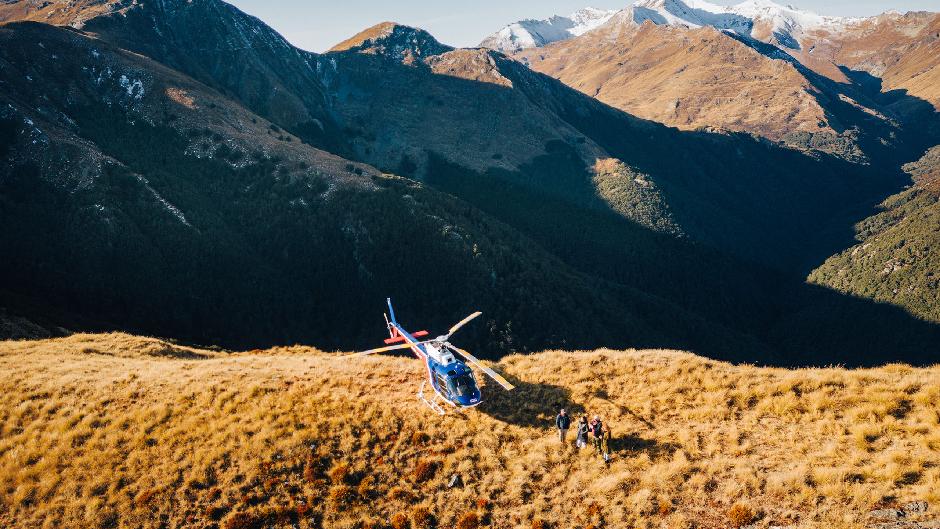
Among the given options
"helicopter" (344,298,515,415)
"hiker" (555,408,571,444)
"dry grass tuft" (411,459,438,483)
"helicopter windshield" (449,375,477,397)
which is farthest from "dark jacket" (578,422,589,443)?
"dry grass tuft" (411,459,438,483)

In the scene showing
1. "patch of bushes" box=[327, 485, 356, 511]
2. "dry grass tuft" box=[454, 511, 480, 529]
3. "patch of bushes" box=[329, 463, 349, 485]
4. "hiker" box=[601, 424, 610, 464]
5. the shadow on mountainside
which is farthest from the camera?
the shadow on mountainside

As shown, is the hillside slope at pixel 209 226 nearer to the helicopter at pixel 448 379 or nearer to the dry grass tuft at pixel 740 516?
the helicopter at pixel 448 379

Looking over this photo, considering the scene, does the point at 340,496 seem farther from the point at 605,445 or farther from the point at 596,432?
the point at 605,445

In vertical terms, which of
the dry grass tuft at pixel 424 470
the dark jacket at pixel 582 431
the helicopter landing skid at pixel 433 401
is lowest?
the dry grass tuft at pixel 424 470

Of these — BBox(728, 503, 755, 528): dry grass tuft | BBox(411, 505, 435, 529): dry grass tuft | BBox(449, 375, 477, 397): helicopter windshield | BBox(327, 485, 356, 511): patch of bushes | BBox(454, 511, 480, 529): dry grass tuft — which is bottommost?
BBox(327, 485, 356, 511): patch of bushes

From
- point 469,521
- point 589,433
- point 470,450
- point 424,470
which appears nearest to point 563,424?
point 589,433

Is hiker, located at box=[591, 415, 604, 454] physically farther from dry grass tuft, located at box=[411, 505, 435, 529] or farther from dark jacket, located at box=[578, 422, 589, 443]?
dry grass tuft, located at box=[411, 505, 435, 529]

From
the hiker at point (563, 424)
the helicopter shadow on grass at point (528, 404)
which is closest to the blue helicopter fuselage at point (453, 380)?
the helicopter shadow on grass at point (528, 404)
